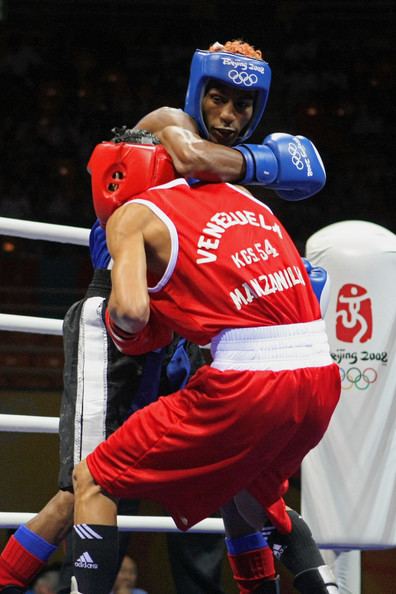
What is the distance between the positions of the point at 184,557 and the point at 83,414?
0.92m

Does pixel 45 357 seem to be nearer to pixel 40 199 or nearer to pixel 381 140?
pixel 40 199

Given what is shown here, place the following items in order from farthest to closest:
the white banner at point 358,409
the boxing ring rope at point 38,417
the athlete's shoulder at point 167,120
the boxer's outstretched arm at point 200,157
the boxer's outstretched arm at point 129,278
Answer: the white banner at point 358,409, the boxing ring rope at point 38,417, the athlete's shoulder at point 167,120, the boxer's outstretched arm at point 200,157, the boxer's outstretched arm at point 129,278

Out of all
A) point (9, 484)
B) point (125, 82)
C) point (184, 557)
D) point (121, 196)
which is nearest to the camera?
point (121, 196)

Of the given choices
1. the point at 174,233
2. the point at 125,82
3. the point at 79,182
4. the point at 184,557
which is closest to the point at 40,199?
the point at 79,182

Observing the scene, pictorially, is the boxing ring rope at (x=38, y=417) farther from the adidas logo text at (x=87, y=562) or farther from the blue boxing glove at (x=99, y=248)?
the adidas logo text at (x=87, y=562)

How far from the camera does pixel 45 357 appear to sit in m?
4.75

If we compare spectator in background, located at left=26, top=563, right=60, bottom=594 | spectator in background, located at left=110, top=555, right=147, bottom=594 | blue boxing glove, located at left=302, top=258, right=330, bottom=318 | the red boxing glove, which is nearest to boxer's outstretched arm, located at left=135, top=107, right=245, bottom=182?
the red boxing glove

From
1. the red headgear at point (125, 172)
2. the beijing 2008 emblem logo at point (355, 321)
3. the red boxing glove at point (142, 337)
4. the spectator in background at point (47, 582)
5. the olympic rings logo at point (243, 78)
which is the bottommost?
the spectator in background at point (47, 582)

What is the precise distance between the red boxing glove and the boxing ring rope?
59 cm

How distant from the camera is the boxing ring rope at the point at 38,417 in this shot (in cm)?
246

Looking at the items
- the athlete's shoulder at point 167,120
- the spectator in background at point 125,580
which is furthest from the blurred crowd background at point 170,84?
the athlete's shoulder at point 167,120

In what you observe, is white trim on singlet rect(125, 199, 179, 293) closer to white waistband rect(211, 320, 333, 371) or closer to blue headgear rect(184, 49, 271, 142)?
white waistband rect(211, 320, 333, 371)

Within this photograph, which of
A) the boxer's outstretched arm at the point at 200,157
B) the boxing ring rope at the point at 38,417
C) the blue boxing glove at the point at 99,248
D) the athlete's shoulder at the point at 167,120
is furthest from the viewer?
the boxing ring rope at the point at 38,417

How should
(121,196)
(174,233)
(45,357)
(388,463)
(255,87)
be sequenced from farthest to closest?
(45,357), (388,463), (255,87), (121,196), (174,233)
